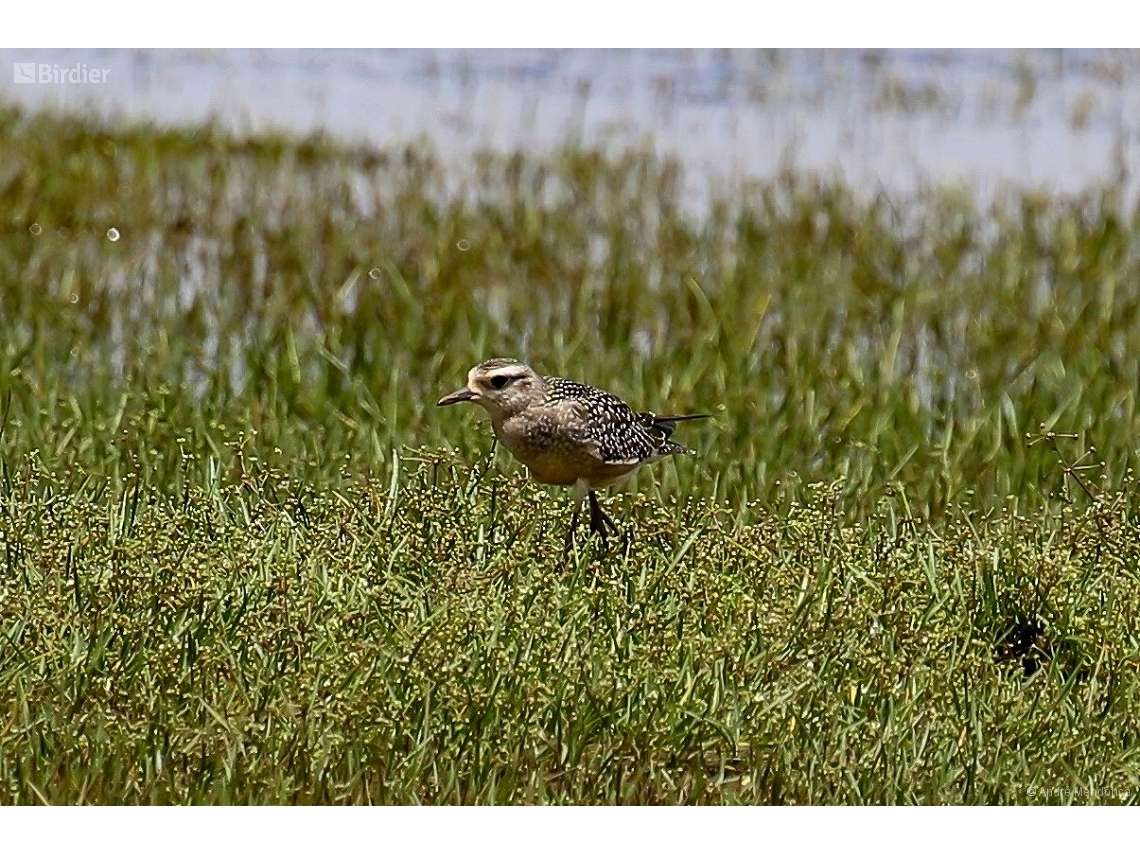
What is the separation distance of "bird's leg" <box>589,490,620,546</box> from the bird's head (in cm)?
38

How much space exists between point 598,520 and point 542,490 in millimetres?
255

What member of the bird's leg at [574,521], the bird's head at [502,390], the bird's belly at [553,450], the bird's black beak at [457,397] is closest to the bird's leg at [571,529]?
the bird's leg at [574,521]

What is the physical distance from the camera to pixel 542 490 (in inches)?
268

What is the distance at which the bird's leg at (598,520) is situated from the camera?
6582 mm

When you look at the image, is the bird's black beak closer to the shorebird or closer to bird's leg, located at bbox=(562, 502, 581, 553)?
the shorebird

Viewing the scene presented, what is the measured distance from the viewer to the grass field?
554 cm

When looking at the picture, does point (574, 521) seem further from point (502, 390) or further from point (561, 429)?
point (502, 390)

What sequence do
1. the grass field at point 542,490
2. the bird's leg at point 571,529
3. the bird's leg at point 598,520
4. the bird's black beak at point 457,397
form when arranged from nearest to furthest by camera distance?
the grass field at point 542,490, the bird's leg at point 571,529, the bird's leg at point 598,520, the bird's black beak at point 457,397

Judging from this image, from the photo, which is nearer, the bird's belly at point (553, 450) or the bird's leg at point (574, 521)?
the bird's leg at point (574, 521)

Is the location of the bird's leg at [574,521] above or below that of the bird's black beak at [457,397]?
below

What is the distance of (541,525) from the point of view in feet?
21.9

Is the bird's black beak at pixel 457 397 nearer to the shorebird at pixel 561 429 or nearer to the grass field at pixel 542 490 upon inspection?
the shorebird at pixel 561 429

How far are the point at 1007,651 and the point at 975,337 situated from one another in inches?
79.5

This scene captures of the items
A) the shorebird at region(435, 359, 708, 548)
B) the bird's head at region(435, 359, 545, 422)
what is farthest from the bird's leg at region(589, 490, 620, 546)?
the bird's head at region(435, 359, 545, 422)
